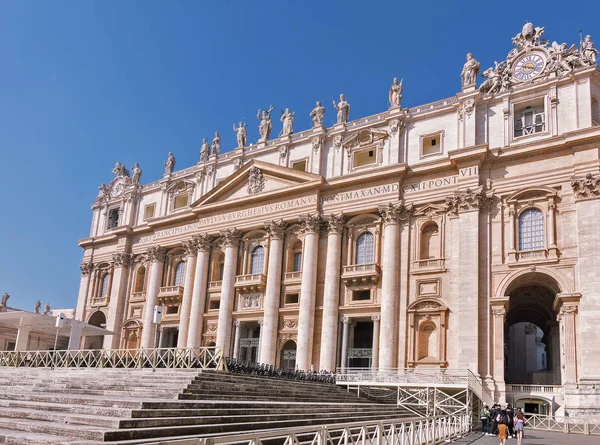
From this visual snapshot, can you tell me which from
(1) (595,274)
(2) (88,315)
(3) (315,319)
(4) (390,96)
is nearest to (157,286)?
(2) (88,315)

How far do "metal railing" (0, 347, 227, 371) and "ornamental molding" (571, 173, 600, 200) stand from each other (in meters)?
20.7

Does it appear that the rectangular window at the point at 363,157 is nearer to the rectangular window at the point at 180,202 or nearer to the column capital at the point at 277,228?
the column capital at the point at 277,228

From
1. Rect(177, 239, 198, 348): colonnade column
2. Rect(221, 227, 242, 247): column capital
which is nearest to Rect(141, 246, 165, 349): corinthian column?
Rect(177, 239, 198, 348): colonnade column

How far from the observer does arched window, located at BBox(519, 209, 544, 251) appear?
3191 centimetres

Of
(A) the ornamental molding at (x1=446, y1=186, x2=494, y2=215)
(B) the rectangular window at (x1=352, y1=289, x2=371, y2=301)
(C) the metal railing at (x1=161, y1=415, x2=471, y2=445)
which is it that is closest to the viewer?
(C) the metal railing at (x1=161, y1=415, x2=471, y2=445)

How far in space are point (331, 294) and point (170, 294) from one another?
51.8ft

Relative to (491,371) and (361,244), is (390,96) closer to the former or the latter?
(361,244)

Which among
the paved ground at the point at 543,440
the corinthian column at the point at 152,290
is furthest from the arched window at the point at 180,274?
the paved ground at the point at 543,440

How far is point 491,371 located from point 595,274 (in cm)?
734

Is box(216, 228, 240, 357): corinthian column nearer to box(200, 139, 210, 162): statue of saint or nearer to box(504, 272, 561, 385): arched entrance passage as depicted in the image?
box(200, 139, 210, 162): statue of saint

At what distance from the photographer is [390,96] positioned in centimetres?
3972

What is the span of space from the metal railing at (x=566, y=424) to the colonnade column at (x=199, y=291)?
78.2ft

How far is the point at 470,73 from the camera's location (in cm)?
3650

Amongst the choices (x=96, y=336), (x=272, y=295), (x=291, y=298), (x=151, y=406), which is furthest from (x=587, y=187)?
(x=96, y=336)
